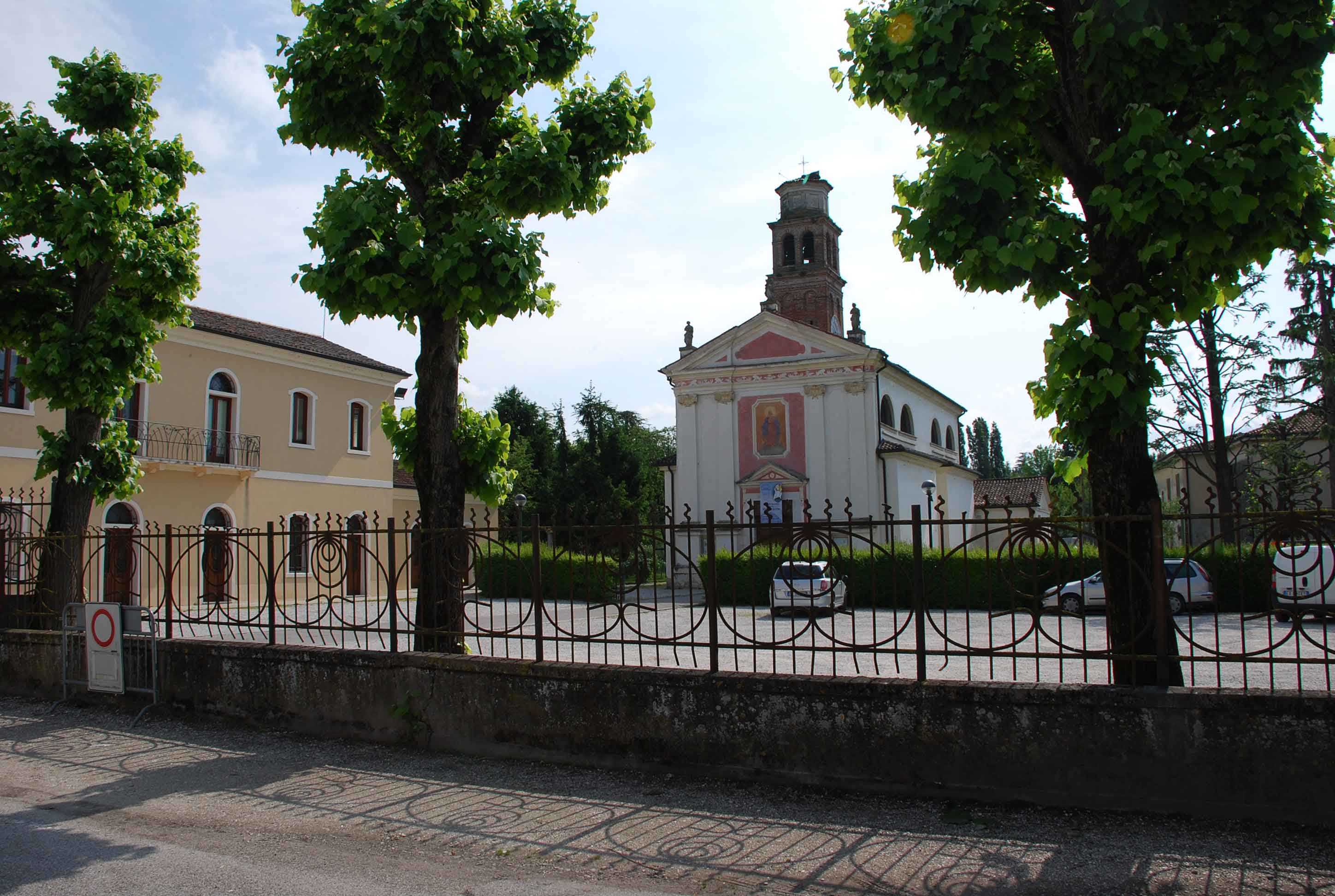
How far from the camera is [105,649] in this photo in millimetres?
9719

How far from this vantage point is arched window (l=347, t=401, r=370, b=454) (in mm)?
32219

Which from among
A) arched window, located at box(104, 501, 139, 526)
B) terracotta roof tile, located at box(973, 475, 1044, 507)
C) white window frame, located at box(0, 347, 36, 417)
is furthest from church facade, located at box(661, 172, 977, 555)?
white window frame, located at box(0, 347, 36, 417)

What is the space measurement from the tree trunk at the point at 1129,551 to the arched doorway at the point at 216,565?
26.4ft

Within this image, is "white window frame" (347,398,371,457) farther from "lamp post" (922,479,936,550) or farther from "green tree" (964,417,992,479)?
"green tree" (964,417,992,479)

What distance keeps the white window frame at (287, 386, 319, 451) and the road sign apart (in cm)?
2090

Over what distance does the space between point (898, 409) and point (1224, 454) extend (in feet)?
53.5

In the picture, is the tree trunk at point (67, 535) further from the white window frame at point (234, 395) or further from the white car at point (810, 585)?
the white window frame at point (234, 395)

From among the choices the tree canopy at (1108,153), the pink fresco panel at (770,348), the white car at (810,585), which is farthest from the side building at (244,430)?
the tree canopy at (1108,153)

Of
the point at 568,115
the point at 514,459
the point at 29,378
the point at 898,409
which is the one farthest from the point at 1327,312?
the point at 514,459

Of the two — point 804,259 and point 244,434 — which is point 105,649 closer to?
point 244,434

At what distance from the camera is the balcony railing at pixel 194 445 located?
2528cm

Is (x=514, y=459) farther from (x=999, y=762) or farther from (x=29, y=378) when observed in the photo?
(x=999, y=762)

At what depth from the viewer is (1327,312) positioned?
27375 mm

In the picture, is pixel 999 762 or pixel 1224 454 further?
pixel 1224 454
